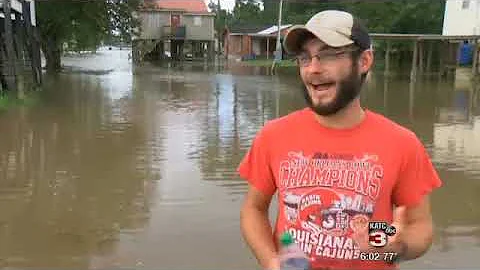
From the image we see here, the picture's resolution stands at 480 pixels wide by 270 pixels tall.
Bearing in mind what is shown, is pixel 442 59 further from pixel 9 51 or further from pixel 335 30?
pixel 335 30

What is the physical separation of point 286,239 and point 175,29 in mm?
59208

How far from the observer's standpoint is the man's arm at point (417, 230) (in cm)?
208

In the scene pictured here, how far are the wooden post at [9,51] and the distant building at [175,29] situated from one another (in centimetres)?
3883

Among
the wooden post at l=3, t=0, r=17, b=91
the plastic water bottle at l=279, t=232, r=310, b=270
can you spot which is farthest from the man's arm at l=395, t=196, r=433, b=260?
the wooden post at l=3, t=0, r=17, b=91

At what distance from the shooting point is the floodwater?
216 inches

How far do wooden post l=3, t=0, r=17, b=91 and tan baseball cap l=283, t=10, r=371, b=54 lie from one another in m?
15.9

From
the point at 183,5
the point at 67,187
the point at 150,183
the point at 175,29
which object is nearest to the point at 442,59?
the point at 175,29

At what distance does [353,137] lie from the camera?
2125mm

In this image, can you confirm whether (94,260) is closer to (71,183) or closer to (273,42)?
(71,183)

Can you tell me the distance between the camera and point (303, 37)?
217cm

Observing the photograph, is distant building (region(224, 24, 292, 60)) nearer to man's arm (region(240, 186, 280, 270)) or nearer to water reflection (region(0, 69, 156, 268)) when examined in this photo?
water reflection (region(0, 69, 156, 268))

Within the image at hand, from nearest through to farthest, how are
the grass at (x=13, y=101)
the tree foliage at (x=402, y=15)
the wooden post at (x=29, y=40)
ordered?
1. the grass at (x=13, y=101)
2. the wooden post at (x=29, y=40)
3. the tree foliage at (x=402, y=15)

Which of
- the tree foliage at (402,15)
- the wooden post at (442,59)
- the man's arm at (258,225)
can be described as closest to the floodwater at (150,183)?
the man's arm at (258,225)

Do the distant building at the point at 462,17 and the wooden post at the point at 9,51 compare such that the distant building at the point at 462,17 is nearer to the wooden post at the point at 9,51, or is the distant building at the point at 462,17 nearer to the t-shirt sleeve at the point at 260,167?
A: the wooden post at the point at 9,51
